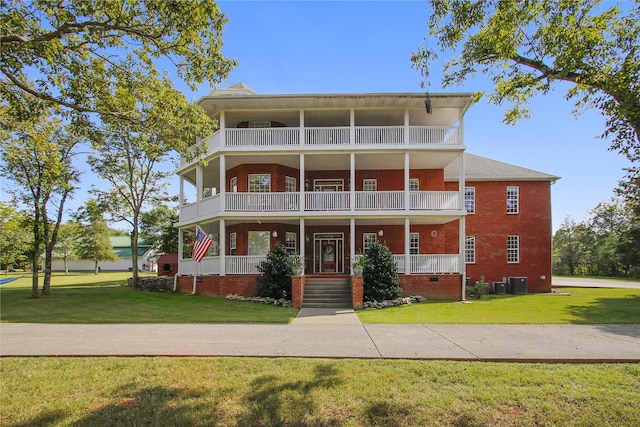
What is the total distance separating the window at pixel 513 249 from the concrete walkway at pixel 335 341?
1331 cm

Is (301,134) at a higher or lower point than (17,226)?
higher

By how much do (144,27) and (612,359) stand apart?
34.2ft

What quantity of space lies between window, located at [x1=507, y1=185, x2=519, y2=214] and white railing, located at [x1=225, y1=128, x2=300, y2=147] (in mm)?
13580

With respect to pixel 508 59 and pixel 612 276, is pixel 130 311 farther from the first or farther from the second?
pixel 612 276

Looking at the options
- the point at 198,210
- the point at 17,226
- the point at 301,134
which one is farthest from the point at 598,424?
the point at 17,226

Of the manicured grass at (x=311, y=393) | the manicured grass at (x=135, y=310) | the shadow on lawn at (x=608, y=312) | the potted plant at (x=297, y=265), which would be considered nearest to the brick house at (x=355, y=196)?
the potted plant at (x=297, y=265)

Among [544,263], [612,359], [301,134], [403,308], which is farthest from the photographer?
[544,263]

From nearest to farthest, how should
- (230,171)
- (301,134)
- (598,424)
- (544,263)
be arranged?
(598,424) → (301,134) → (230,171) → (544,263)

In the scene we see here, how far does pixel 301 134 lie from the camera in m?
18.8

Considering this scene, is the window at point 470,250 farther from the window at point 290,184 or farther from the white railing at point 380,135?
the window at point 290,184

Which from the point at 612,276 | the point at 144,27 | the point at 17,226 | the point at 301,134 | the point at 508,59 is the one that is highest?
the point at 301,134

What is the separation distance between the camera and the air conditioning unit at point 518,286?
22.2 m

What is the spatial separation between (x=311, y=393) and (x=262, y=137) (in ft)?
51.1

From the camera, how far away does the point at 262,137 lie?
1922cm
